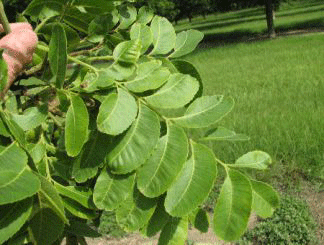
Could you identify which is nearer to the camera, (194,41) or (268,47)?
(194,41)

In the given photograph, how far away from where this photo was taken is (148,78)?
40.7 inches

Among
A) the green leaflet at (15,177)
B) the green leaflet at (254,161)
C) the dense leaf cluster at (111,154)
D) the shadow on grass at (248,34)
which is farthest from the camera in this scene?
the shadow on grass at (248,34)

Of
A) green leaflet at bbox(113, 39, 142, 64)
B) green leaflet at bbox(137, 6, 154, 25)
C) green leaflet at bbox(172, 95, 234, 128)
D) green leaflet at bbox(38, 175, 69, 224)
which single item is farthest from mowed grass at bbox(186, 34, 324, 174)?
green leaflet at bbox(38, 175, 69, 224)

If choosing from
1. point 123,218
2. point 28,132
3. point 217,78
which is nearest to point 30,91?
point 28,132

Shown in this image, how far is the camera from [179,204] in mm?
908

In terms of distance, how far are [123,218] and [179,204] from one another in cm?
13

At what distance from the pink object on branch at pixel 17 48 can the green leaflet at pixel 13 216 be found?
30 centimetres

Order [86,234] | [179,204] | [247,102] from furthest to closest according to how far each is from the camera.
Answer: [247,102], [86,234], [179,204]

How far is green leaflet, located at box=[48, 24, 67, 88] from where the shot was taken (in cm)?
97

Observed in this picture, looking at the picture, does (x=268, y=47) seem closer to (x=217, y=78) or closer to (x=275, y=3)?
(x=217, y=78)

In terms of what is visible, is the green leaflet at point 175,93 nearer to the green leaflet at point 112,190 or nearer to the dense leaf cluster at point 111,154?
the dense leaf cluster at point 111,154

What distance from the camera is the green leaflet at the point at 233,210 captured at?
95 centimetres

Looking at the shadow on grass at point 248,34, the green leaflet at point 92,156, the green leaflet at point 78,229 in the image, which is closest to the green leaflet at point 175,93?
the green leaflet at point 92,156

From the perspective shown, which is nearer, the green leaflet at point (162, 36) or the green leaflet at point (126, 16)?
the green leaflet at point (162, 36)
